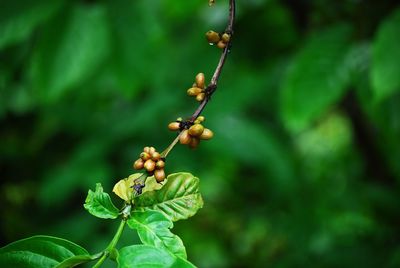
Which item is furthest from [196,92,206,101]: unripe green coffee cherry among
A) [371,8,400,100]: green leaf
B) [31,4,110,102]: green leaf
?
[31,4,110,102]: green leaf

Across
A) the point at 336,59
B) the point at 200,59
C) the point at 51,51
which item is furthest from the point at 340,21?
the point at 51,51

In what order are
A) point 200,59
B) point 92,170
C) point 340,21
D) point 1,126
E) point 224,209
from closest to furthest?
point 340,21 < point 92,170 < point 200,59 < point 1,126 < point 224,209

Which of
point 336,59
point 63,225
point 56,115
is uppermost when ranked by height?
point 56,115

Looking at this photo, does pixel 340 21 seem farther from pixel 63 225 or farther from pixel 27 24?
pixel 63 225

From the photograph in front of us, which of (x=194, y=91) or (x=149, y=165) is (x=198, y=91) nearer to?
(x=194, y=91)

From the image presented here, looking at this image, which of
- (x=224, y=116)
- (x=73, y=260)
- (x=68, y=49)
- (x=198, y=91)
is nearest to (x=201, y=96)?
(x=198, y=91)

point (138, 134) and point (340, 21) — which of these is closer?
point (340, 21)

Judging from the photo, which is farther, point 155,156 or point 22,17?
point 22,17
